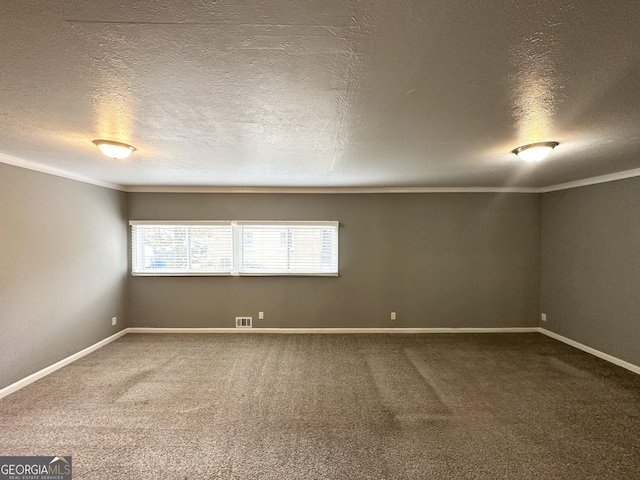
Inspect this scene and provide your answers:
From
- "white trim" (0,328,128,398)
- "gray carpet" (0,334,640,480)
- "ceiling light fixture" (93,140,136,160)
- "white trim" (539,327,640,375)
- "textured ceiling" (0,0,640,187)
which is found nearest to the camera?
"textured ceiling" (0,0,640,187)

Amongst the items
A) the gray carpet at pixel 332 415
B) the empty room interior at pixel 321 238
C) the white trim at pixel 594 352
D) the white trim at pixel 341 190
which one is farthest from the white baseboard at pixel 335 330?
the white trim at pixel 341 190

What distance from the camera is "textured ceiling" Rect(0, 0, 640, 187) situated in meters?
0.94

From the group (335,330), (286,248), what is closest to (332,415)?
(335,330)

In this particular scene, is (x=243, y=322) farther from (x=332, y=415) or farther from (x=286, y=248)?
(x=332, y=415)

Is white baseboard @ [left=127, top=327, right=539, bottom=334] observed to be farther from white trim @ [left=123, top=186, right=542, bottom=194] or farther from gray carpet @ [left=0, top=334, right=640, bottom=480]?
white trim @ [left=123, top=186, right=542, bottom=194]

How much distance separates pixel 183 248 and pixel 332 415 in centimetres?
351

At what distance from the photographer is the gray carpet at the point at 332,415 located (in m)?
1.90

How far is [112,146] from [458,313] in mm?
5037

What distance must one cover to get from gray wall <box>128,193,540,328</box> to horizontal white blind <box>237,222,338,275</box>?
0.17 meters

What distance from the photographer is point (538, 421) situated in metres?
2.34

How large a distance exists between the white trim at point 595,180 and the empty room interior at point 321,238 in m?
0.03

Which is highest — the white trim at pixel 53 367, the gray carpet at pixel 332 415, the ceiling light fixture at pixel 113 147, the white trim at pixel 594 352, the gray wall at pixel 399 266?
the ceiling light fixture at pixel 113 147

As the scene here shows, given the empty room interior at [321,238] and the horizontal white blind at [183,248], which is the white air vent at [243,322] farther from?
the horizontal white blind at [183,248]

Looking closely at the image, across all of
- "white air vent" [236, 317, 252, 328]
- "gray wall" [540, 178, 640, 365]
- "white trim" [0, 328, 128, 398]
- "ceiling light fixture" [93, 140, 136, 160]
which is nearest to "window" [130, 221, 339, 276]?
"white air vent" [236, 317, 252, 328]
